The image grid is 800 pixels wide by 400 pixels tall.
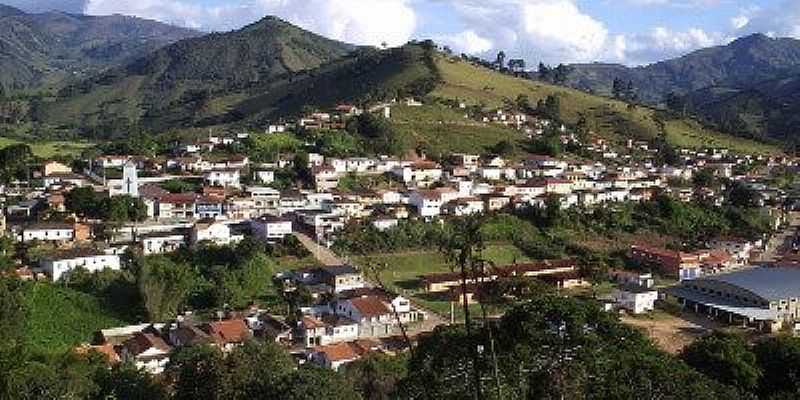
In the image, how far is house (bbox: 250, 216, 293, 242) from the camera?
32531mm

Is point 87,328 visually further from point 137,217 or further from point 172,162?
point 172,162

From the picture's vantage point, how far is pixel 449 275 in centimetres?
3269

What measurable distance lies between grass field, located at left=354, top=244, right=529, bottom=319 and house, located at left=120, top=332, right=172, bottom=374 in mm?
8029

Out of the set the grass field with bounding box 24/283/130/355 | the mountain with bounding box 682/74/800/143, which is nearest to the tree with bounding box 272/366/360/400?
the grass field with bounding box 24/283/130/355

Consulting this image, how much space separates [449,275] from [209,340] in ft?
38.0

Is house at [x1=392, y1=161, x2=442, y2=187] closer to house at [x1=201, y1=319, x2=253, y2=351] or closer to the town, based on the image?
the town

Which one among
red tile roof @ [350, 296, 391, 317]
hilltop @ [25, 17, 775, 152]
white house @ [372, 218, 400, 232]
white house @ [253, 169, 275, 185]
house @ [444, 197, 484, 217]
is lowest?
red tile roof @ [350, 296, 391, 317]

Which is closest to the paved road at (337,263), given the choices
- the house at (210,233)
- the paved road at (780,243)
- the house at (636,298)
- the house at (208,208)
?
the house at (210,233)

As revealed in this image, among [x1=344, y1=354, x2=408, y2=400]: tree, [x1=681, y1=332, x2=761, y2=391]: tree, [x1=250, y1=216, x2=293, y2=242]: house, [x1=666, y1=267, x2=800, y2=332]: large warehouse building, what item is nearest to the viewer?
[x1=344, y1=354, x2=408, y2=400]: tree

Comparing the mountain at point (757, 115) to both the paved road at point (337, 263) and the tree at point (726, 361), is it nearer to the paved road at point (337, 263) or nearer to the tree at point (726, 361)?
the paved road at point (337, 263)

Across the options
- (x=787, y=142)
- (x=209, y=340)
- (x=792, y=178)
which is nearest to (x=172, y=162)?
(x=209, y=340)

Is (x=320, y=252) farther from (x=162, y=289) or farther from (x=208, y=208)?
(x=162, y=289)

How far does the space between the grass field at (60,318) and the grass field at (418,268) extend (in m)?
8.93

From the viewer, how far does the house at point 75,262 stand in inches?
1077
